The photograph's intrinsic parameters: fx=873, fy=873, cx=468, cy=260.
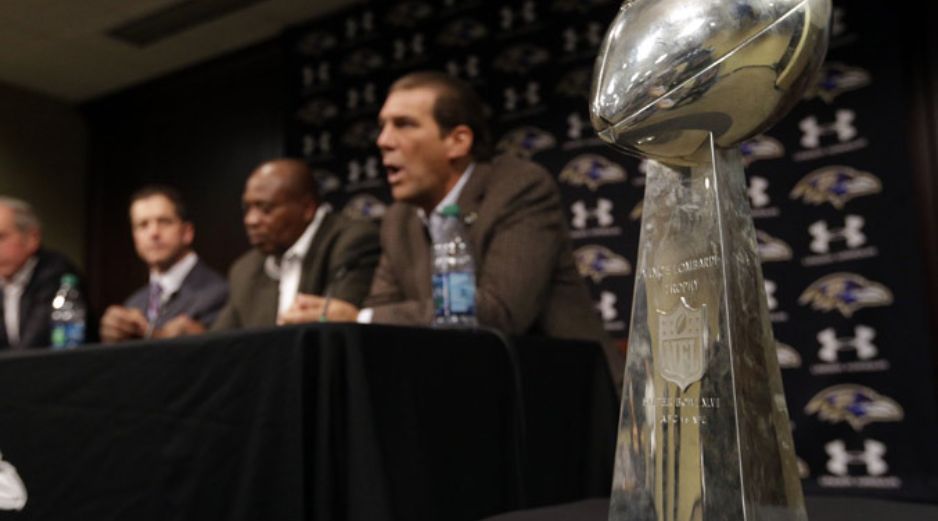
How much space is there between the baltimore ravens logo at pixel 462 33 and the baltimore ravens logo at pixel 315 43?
631 mm

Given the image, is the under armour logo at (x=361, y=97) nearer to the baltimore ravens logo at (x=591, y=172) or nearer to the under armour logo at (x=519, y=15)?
the under armour logo at (x=519, y=15)

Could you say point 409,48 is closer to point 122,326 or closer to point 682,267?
point 122,326

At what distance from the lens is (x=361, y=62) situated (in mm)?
4156

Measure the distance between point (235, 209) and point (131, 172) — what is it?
3.23 ft

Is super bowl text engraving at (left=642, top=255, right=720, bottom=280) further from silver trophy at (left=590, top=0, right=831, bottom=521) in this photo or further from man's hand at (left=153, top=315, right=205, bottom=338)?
man's hand at (left=153, top=315, right=205, bottom=338)

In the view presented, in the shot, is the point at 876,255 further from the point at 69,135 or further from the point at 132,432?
the point at 69,135

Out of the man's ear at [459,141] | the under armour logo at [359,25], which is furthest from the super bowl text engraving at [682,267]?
the under armour logo at [359,25]

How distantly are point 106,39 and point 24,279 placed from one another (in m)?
1.80

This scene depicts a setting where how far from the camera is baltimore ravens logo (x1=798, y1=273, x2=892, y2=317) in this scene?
2.64 meters

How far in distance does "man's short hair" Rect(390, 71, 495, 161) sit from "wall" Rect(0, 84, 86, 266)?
4.15 metres

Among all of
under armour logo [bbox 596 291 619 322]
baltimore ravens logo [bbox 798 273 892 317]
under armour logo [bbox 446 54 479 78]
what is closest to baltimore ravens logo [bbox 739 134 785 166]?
baltimore ravens logo [bbox 798 273 892 317]

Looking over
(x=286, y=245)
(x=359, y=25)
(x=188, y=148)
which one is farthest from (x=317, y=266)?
(x=188, y=148)

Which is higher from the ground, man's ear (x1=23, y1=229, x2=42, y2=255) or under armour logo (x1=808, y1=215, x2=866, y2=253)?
man's ear (x1=23, y1=229, x2=42, y2=255)

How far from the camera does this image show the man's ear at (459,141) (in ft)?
5.36
